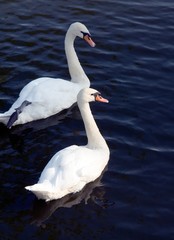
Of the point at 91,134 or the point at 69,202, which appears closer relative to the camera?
the point at 69,202

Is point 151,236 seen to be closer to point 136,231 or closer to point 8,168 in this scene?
point 136,231

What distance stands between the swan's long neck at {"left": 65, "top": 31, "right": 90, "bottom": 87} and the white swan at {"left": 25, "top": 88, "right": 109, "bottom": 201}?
8.32 feet

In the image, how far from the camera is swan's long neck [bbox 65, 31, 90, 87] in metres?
13.3

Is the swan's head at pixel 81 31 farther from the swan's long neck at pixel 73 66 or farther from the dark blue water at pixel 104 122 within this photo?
the dark blue water at pixel 104 122

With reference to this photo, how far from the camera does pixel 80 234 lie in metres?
9.03

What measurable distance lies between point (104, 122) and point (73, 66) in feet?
6.51

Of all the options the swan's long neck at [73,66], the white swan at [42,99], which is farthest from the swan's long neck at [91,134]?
the swan's long neck at [73,66]

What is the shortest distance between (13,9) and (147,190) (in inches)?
354

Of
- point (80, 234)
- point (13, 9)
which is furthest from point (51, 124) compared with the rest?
point (13, 9)

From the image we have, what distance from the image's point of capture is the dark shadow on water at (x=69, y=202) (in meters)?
9.46

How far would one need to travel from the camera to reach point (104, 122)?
39.4 feet

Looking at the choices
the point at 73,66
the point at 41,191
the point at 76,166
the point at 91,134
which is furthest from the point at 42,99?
the point at 41,191

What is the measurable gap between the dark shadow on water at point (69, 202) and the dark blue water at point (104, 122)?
0.02 meters

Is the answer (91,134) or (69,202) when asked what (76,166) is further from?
(91,134)
